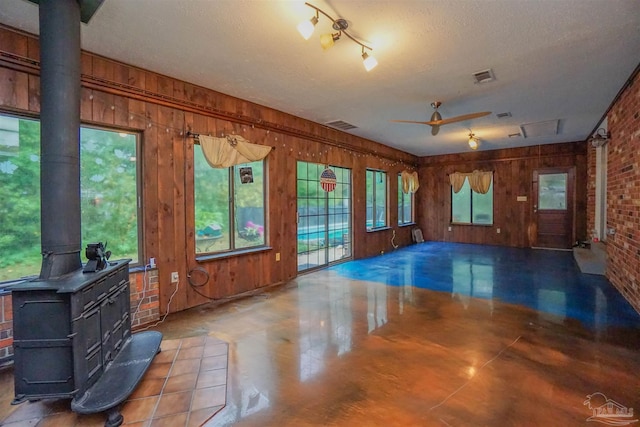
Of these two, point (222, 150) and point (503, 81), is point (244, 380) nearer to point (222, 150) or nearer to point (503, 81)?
point (222, 150)

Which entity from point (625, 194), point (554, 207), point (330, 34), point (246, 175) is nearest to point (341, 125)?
point (246, 175)

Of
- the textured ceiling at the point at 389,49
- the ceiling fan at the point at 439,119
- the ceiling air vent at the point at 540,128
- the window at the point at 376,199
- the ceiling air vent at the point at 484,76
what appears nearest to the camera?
the textured ceiling at the point at 389,49

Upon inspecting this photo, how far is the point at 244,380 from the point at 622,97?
223 inches

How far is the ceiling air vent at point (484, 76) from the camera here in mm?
3535

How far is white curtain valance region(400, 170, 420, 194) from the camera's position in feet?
29.0

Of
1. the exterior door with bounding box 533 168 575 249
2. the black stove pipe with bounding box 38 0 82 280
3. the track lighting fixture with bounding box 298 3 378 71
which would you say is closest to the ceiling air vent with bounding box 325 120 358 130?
the track lighting fixture with bounding box 298 3 378 71

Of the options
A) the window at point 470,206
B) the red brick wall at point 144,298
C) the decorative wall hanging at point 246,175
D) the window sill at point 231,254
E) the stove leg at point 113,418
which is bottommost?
the stove leg at point 113,418

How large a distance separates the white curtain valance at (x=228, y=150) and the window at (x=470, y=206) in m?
7.29

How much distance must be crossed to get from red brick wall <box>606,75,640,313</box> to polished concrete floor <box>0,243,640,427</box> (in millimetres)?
310

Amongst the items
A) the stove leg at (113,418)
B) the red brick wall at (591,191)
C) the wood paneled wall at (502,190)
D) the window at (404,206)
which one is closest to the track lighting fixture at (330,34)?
the stove leg at (113,418)

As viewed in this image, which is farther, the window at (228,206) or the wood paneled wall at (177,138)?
the window at (228,206)

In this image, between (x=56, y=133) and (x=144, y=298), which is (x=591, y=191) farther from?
(x=56, y=133)

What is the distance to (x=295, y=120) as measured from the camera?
5344mm

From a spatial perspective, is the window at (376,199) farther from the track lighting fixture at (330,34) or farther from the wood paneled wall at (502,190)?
the track lighting fixture at (330,34)
